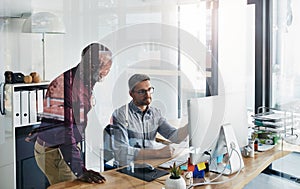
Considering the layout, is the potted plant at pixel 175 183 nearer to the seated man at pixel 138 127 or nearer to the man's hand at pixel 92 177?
the man's hand at pixel 92 177

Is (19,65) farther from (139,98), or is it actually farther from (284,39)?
(284,39)

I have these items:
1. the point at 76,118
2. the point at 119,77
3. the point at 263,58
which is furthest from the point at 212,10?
the point at 76,118

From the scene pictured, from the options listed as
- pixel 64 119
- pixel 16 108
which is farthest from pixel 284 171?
pixel 16 108

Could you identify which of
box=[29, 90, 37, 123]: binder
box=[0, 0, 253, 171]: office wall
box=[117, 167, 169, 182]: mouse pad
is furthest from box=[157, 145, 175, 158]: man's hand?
box=[29, 90, 37, 123]: binder

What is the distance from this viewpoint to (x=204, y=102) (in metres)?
1.82

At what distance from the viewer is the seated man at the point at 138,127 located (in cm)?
244

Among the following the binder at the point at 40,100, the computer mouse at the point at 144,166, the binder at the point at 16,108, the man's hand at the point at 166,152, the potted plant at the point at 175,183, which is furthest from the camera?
the binder at the point at 40,100

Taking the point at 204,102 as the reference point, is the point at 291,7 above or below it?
above

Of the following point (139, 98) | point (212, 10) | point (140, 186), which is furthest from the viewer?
point (212, 10)

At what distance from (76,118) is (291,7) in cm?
189

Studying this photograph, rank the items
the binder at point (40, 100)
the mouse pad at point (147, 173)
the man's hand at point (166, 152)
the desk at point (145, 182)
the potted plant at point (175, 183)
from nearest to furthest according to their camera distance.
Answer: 1. the potted plant at point (175, 183)
2. the desk at point (145, 182)
3. the mouse pad at point (147, 173)
4. the man's hand at point (166, 152)
5. the binder at point (40, 100)

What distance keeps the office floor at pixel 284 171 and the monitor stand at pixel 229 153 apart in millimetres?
706

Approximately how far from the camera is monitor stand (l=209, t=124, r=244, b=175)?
1.94 m

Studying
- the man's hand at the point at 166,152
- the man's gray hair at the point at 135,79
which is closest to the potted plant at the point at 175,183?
the man's hand at the point at 166,152
